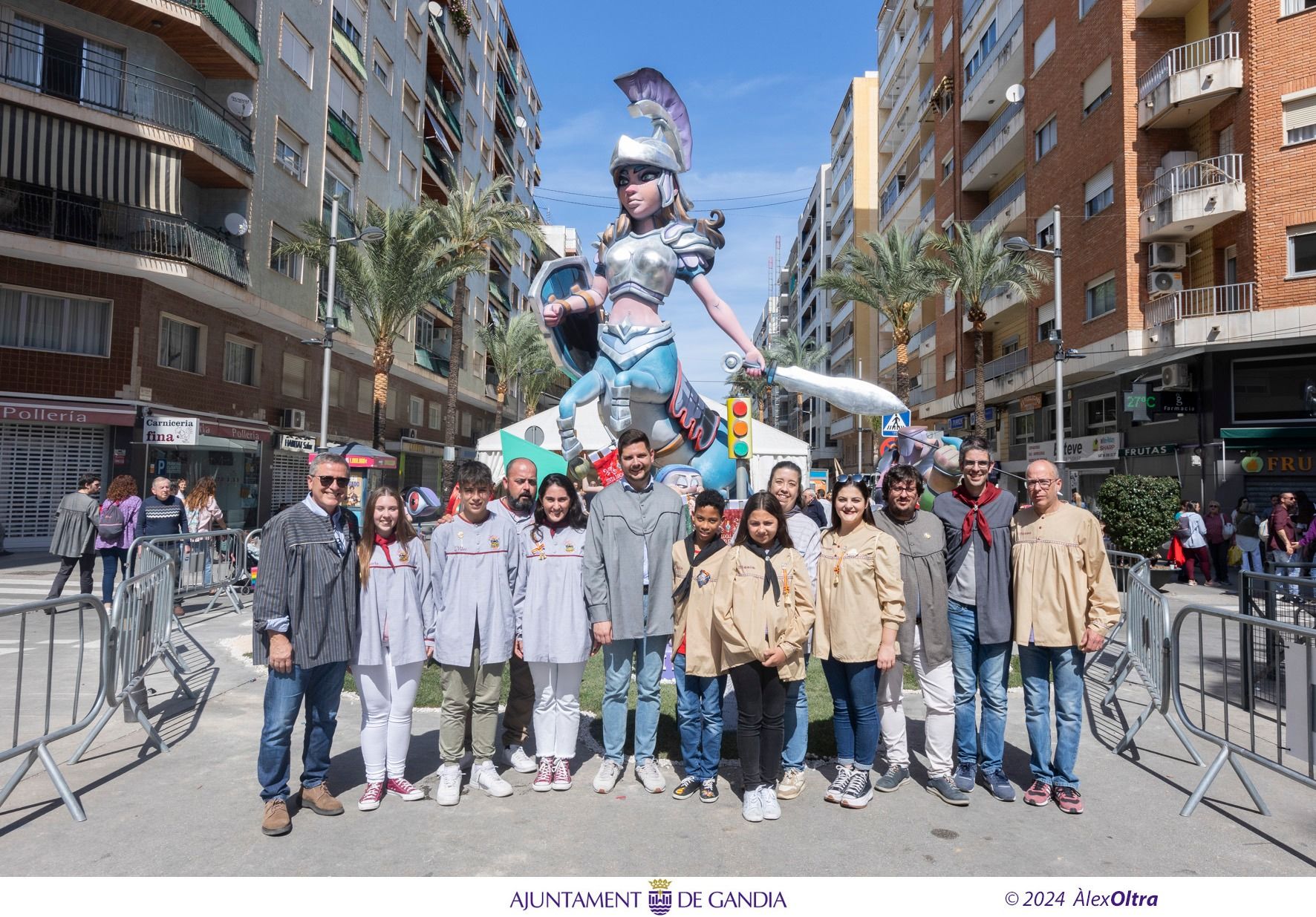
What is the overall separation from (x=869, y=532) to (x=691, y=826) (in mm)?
1740

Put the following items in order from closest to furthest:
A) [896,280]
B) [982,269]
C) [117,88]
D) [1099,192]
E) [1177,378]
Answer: [117,88] → [1177,378] → [1099,192] → [982,269] → [896,280]

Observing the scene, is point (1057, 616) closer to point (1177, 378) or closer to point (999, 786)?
point (999, 786)

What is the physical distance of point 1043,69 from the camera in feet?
84.2

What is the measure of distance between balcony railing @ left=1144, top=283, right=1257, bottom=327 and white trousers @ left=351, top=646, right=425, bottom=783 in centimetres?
1998

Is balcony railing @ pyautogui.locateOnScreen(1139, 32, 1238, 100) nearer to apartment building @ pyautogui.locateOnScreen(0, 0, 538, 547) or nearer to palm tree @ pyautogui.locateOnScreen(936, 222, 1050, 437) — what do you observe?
palm tree @ pyautogui.locateOnScreen(936, 222, 1050, 437)

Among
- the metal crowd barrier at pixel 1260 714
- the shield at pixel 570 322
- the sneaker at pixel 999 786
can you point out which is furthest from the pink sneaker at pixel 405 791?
the shield at pixel 570 322

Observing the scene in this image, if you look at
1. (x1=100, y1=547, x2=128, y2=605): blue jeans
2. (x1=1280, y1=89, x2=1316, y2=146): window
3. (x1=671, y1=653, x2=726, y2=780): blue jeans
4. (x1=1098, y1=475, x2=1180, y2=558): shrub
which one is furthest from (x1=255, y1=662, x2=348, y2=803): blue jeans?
(x1=1280, y1=89, x2=1316, y2=146): window

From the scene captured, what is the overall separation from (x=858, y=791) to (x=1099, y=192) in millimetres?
23079

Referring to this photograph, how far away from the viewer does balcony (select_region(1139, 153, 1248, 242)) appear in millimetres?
18469

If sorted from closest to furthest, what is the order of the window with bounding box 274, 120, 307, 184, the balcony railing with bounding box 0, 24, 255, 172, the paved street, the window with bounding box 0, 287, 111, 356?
the paved street → the balcony railing with bounding box 0, 24, 255, 172 → the window with bounding box 0, 287, 111, 356 → the window with bounding box 274, 120, 307, 184

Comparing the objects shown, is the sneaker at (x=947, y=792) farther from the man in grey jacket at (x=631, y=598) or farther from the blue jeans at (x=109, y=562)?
the blue jeans at (x=109, y=562)

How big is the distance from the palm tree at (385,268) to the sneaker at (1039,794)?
20.5 meters

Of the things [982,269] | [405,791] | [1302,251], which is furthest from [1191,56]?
[405,791]

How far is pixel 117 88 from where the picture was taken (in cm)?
1762
